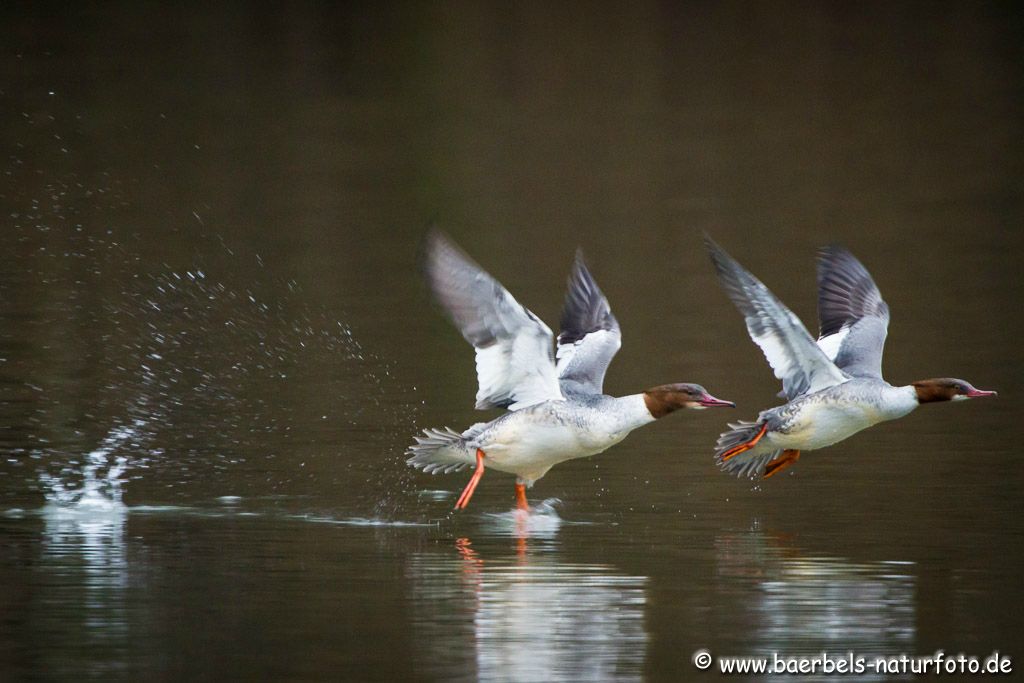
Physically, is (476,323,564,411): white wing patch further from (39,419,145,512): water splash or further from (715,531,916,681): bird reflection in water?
(39,419,145,512): water splash

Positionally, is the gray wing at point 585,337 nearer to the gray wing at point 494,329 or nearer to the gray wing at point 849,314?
the gray wing at point 494,329

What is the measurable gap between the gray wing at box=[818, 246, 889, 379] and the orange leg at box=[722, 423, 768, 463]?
2.82ft

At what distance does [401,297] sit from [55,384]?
4.93 meters

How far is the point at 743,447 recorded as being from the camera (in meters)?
11.7

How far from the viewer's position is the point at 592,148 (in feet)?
105

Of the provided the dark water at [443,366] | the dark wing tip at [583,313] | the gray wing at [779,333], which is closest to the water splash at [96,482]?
the dark water at [443,366]

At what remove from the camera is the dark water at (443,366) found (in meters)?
8.94

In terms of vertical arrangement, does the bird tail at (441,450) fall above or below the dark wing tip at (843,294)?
below

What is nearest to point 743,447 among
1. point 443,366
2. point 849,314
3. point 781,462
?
point 781,462

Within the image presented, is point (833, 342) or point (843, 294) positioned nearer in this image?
point (833, 342)

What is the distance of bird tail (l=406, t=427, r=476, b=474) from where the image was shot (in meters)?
11.5

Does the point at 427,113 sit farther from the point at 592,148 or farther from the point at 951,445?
the point at 951,445

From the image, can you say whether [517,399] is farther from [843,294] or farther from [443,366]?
[443,366]

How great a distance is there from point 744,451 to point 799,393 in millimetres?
475
